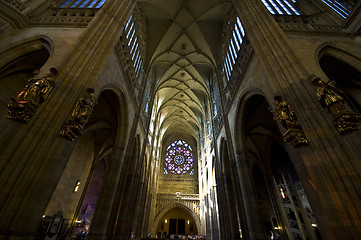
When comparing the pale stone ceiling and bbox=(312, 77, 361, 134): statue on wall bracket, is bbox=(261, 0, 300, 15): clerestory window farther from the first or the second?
bbox=(312, 77, 361, 134): statue on wall bracket

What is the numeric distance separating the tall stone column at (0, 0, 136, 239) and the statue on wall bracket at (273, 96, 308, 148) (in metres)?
6.07

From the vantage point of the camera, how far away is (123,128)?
8.99m

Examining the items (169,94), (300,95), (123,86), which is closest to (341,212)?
(300,95)

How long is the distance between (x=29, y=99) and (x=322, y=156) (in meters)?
7.57

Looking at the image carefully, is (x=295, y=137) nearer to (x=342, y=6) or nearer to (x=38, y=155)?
(x=38, y=155)

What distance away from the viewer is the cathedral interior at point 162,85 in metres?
3.67

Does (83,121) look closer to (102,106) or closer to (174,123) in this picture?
(102,106)

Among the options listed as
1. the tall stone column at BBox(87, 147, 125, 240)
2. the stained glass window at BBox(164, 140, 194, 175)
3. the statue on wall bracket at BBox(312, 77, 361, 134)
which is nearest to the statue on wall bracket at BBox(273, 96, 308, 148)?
the statue on wall bracket at BBox(312, 77, 361, 134)

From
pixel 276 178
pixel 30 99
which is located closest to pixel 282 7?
pixel 30 99

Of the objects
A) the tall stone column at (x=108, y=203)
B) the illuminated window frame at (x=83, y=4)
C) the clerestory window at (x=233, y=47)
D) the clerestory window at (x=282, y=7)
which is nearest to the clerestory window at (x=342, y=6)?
the clerestory window at (x=282, y=7)

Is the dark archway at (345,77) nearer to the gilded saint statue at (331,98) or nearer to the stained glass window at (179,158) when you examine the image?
the gilded saint statue at (331,98)

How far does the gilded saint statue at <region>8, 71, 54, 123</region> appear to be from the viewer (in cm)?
384

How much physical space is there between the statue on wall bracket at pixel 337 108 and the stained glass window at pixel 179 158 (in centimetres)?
2267

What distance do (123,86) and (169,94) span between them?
39.7 ft
